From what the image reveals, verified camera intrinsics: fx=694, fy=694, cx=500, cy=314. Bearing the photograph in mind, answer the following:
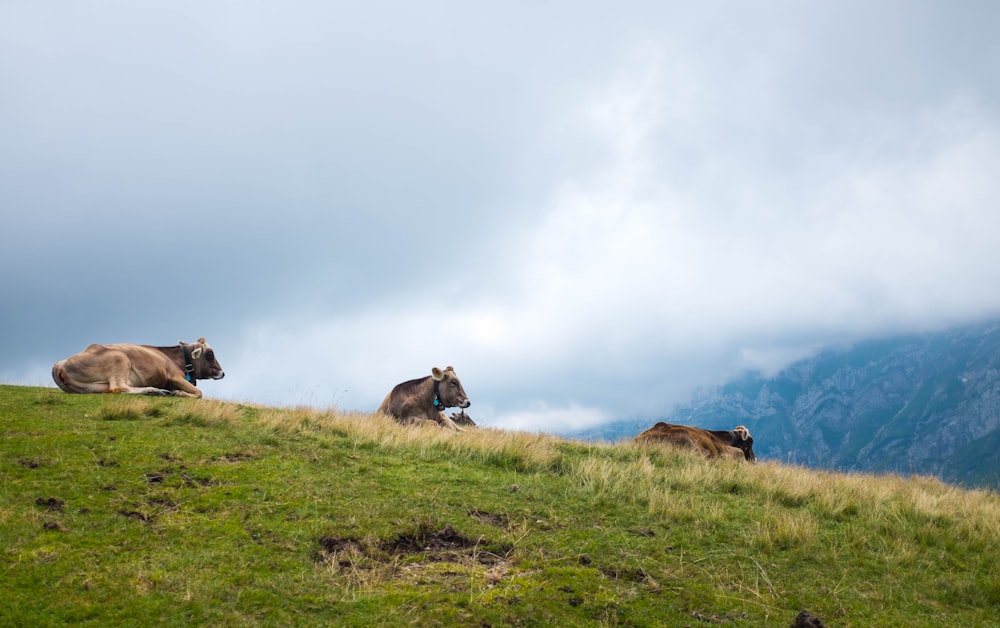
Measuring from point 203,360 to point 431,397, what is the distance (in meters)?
7.04

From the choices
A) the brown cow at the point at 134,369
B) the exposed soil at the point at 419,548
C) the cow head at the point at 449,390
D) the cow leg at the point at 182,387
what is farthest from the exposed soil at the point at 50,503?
the cow head at the point at 449,390

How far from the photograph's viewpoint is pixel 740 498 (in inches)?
461

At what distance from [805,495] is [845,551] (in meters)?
3.36

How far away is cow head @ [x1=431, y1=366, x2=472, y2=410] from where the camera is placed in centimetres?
2177

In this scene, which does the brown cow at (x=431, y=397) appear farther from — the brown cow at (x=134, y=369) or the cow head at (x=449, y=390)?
the brown cow at (x=134, y=369)

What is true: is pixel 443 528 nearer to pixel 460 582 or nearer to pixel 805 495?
pixel 460 582

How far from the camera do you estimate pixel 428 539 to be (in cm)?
812

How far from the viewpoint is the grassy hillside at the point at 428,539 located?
6191mm

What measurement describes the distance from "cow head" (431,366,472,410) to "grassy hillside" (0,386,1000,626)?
864 centimetres

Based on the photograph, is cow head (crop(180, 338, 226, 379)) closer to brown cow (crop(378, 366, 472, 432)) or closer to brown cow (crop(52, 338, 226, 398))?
brown cow (crop(52, 338, 226, 398))

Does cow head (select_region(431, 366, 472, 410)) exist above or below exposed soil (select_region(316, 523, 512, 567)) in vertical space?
above

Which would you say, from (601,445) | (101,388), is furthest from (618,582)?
(101,388)

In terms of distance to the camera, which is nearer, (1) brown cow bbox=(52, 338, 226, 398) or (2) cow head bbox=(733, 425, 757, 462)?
(1) brown cow bbox=(52, 338, 226, 398)

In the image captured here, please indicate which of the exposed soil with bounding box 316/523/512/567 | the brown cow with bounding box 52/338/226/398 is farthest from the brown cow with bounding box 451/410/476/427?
the exposed soil with bounding box 316/523/512/567
